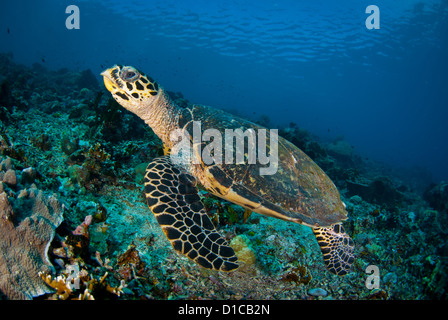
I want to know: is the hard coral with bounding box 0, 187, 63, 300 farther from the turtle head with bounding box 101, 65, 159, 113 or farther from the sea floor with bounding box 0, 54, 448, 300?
the turtle head with bounding box 101, 65, 159, 113

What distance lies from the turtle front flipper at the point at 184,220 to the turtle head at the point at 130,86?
4.82 feet

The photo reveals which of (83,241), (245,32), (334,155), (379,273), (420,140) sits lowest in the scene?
(420,140)

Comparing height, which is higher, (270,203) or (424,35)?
(424,35)

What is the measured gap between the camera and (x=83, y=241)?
2.22 m

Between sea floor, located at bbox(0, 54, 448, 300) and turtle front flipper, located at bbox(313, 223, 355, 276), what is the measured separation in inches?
6.0

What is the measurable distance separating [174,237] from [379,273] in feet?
12.2

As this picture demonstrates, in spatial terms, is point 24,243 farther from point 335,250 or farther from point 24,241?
point 335,250

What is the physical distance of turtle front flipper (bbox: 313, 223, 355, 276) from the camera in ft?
11.7

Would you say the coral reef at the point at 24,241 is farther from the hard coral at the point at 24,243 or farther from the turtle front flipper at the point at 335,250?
the turtle front flipper at the point at 335,250

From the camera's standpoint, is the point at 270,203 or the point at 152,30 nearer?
the point at 270,203

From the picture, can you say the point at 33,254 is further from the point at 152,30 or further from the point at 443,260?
the point at 152,30

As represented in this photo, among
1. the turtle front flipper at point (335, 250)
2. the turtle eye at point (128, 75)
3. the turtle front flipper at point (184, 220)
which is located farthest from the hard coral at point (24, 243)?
the turtle front flipper at point (335, 250)
